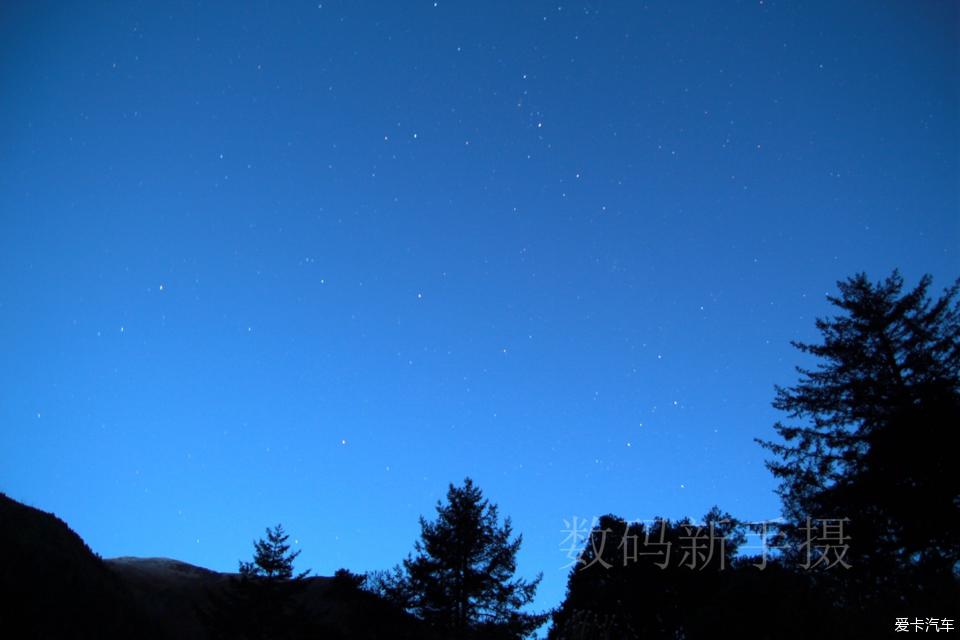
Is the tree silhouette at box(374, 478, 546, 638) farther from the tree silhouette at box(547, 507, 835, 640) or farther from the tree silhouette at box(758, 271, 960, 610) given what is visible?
the tree silhouette at box(758, 271, 960, 610)

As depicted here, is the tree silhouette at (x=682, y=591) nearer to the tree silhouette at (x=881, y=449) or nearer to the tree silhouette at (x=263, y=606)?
the tree silhouette at (x=881, y=449)

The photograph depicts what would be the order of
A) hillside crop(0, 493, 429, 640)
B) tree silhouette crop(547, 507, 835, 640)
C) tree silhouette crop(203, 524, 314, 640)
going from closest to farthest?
tree silhouette crop(547, 507, 835, 640), hillside crop(0, 493, 429, 640), tree silhouette crop(203, 524, 314, 640)

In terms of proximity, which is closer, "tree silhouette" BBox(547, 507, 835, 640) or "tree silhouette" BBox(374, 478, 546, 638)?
"tree silhouette" BBox(547, 507, 835, 640)

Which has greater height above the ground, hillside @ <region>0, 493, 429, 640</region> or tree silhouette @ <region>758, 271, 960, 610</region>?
tree silhouette @ <region>758, 271, 960, 610</region>

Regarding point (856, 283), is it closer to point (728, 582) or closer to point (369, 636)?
point (728, 582)

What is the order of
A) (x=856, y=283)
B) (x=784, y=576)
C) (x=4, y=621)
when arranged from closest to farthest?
(x=784, y=576) < (x=4, y=621) < (x=856, y=283)

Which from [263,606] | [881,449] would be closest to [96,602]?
[263,606]

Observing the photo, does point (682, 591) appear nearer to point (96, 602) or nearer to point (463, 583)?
point (463, 583)

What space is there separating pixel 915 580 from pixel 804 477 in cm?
475

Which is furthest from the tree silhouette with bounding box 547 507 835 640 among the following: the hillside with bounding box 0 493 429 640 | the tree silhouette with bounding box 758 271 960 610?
the hillside with bounding box 0 493 429 640

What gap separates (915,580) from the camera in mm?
12016

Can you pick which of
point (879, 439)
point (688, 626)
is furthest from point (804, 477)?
point (688, 626)

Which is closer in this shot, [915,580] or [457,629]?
[915,580]

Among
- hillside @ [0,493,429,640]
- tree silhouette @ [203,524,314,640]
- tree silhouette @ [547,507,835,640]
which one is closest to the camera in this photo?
tree silhouette @ [547,507,835,640]
